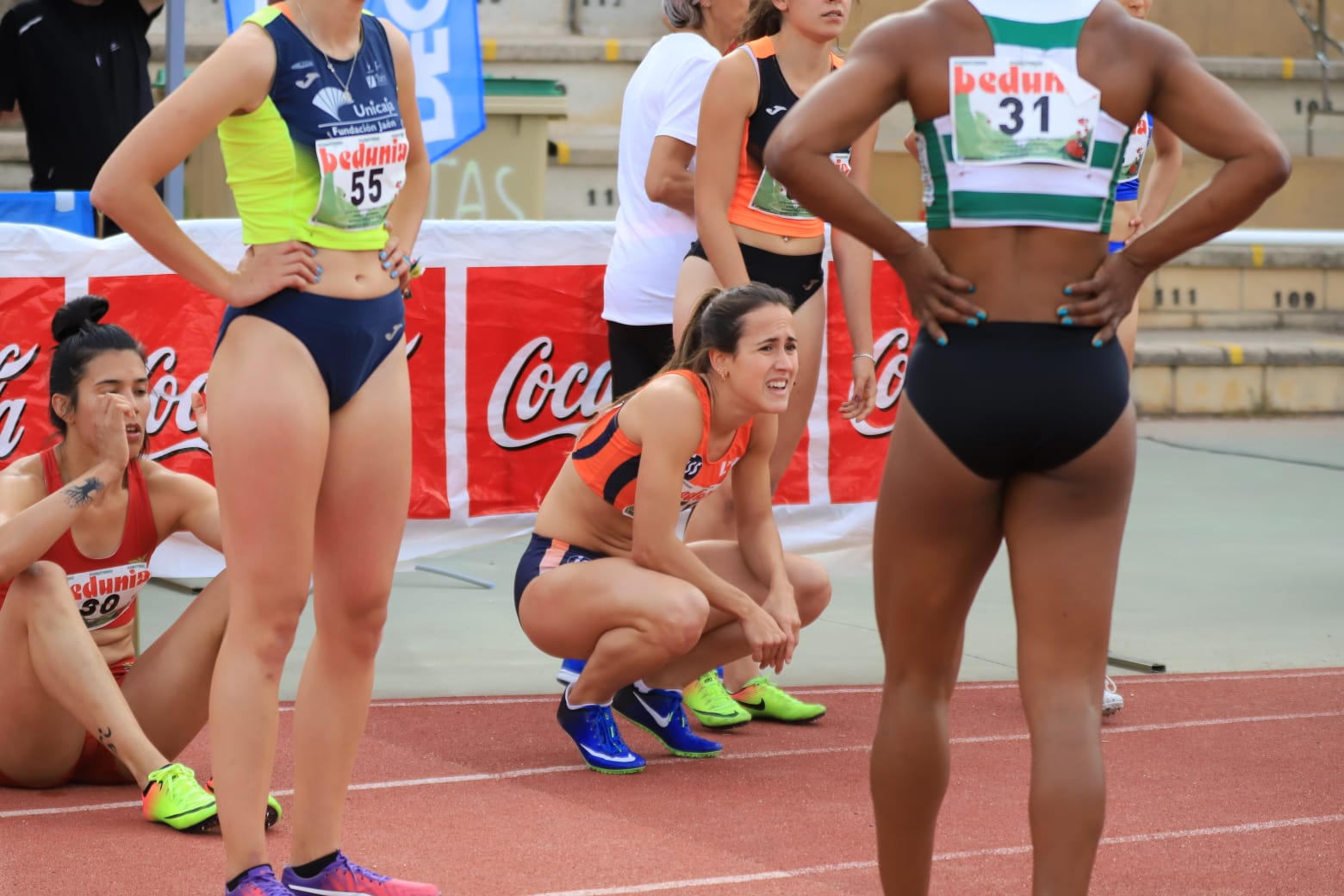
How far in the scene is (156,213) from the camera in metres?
2.95

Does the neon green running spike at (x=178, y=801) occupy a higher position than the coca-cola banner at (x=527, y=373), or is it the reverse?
the coca-cola banner at (x=527, y=373)

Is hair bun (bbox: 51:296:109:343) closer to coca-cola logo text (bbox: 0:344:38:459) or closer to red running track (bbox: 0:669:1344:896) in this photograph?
red running track (bbox: 0:669:1344:896)

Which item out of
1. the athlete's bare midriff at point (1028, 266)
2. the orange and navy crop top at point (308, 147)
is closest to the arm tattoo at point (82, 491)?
the orange and navy crop top at point (308, 147)

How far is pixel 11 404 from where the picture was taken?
546cm

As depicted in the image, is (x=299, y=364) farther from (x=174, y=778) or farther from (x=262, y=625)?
(x=174, y=778)

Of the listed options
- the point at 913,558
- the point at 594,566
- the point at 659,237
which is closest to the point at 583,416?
the point at 659,237

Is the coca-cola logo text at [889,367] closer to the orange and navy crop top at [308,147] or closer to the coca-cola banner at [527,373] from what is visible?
the coca-cola banner at [527,373]

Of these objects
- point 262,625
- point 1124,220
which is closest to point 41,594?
point 262,625

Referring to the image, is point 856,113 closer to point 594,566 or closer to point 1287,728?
point 594,566

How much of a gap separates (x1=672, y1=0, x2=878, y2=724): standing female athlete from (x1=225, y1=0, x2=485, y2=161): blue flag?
1504 millimetres

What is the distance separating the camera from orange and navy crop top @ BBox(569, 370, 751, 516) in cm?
438

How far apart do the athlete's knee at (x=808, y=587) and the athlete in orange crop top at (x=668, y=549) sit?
0.63ft

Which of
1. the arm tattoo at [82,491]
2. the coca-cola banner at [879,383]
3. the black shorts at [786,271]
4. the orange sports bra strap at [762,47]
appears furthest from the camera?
the coca-cola banner at [879,383]

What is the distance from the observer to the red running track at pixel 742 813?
3516 mm
